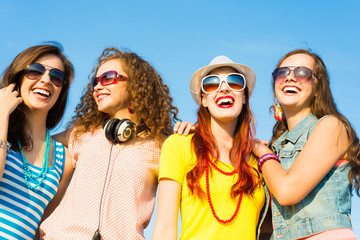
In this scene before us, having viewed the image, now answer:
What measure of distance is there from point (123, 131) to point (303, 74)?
236 centimetres

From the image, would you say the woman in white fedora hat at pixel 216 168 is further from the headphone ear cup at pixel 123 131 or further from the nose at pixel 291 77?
the headphone ear cup at pixel 123 131

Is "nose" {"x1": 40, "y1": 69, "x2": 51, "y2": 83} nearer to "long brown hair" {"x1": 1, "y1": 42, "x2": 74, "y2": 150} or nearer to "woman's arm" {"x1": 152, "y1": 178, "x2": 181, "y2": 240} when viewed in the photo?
"long brown hair" {"x1": 1, "y1": 42, "x2": 74, "y2": 150}

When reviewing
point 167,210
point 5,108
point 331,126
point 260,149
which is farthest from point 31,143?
point 331,126

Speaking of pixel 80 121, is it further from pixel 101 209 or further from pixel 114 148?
pixel 101 209

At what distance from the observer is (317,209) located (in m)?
4.34

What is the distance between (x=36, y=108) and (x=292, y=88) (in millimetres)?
3381

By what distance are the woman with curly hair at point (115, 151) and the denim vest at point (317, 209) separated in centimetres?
163

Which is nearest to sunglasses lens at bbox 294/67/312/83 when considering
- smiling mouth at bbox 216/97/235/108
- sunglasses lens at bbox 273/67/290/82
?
sunglasses lens at bbox 273/67/290/82

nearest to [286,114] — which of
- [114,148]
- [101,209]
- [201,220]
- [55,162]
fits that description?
[201,220]

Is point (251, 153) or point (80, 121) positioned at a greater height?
point (80, 121)

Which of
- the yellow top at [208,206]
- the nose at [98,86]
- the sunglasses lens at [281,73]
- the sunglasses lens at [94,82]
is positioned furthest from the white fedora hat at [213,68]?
the sunglasses lens at [94,82]

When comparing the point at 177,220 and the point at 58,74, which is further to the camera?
the point at 58,74

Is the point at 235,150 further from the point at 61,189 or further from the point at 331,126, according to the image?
the point at 61,189

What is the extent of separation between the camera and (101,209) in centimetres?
474
